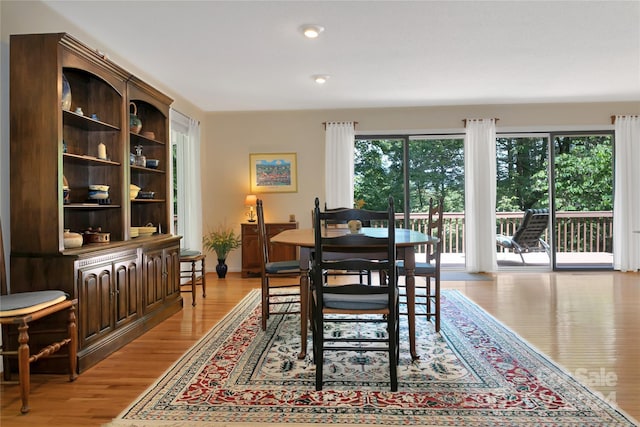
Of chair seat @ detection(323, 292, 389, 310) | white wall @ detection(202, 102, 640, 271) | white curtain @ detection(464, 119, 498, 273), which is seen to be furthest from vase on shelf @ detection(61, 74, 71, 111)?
white curtain @ detection(464, 119, 498, 273)

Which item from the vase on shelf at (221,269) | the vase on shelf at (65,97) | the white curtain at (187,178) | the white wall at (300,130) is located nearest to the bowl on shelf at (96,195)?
the vase on shelf at (65,97)

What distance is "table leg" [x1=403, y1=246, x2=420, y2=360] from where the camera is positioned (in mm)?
2676

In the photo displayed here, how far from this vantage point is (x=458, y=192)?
623 centimetres

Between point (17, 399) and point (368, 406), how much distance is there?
6.29ft

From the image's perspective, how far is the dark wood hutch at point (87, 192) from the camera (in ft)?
8.14

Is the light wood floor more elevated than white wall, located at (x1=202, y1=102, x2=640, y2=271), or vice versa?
white wall, located at (x1=202, y1=102, x2=640, y2=271)

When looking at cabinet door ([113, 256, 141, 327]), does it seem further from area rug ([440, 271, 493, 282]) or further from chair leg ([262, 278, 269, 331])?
area rug ([440, 271, 493, 282])

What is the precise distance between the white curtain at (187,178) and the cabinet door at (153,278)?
5.81 feet

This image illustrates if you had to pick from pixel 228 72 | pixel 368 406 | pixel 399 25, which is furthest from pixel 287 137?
pixel 368 406

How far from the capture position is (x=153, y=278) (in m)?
3.52

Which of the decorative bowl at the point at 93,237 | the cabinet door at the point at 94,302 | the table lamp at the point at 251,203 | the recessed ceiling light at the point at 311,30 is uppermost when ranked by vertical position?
the recessed ceiling light at the point at 311,30

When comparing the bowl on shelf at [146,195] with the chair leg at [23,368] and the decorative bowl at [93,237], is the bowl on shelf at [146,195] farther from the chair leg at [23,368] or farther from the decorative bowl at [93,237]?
the chair leg at [23,368]

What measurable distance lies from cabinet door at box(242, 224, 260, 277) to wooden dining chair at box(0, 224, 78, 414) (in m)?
3.33

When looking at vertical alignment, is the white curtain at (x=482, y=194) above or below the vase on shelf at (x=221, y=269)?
above
